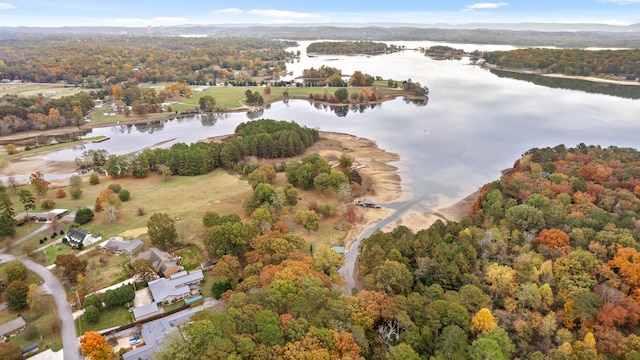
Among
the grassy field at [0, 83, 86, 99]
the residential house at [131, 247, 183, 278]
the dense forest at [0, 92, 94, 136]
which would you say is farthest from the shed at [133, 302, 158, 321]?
the grassy field at [0, 83, 86, 99]

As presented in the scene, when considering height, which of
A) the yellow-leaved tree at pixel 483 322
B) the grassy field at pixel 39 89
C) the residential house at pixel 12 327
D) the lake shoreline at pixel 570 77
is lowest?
the residential house at pixel 12 327

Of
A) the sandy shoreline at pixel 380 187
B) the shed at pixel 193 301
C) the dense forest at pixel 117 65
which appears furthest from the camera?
the dense forest at pixel 117 65

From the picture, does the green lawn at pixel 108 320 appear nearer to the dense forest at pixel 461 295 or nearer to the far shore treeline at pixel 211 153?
the dense forest at pixel 461 295

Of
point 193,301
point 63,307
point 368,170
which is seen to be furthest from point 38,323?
point 368,170

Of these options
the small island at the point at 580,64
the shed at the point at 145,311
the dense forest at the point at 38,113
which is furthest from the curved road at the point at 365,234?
the small island at the point at 580,64

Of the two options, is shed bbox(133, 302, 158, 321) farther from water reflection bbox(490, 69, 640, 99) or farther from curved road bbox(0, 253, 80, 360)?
water reflection bbox(490, 69, 640, 99)

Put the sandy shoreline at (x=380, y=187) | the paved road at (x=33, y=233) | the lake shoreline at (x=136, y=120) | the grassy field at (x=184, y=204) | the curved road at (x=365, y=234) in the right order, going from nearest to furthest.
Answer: the curved road at (x=365, y=234) < the paved road at (x=33, y=233) < the grassy field at (x=184, y=204) < the sandy shoreline at (x=380, y=187) < the lake shoreline at (x=136, y=120)
